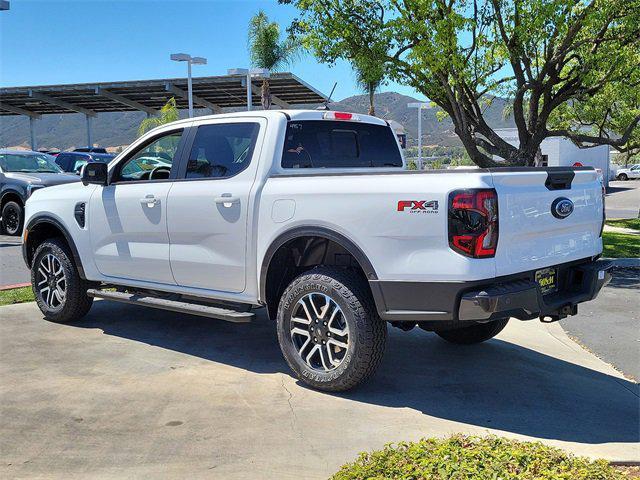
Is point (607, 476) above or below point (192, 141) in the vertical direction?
below

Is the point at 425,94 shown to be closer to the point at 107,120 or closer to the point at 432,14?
the point at 432,14

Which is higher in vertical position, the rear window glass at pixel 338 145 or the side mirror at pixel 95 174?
the rear window glass at pixel 338 145

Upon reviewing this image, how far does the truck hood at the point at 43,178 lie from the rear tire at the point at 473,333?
35.7 feet

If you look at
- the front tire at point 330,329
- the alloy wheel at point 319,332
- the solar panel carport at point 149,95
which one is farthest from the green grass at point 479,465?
the solar panel carport at point 149,95

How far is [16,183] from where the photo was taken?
14.6 m

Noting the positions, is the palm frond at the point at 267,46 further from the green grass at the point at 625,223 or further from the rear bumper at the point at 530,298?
the rear bumper at the point at 530,298

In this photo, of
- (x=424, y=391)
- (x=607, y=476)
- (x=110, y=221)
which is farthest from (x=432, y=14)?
(x=607, y=476)

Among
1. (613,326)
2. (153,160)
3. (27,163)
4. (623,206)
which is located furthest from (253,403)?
(623,206)

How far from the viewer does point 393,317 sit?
432 centimetres

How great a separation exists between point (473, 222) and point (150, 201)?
9.72 ft

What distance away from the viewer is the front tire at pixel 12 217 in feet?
48.4

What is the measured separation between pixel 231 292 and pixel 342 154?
5.12ft

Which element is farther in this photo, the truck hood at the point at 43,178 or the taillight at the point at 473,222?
the truck hood at the point at 43,178

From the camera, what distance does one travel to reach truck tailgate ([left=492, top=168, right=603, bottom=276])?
163 inches
